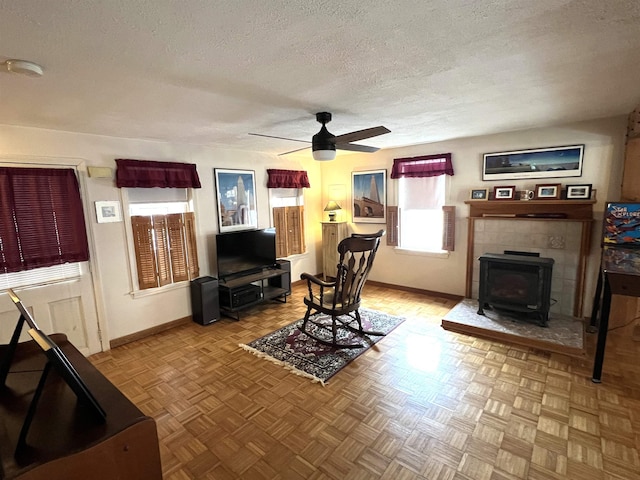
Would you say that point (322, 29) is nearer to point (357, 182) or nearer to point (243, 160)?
point (243, 160)

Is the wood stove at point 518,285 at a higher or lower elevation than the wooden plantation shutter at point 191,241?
lower

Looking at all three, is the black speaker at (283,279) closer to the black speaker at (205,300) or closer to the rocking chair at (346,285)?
the black speaker at (205,300)

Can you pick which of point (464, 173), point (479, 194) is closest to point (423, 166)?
point (464, 173)

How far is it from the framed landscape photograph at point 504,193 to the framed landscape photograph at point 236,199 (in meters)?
3.28

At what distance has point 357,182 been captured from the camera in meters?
5.29

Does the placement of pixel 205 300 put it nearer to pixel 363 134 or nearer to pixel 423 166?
pixel 363 134

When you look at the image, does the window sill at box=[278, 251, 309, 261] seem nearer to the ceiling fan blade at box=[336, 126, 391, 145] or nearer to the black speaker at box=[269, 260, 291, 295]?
the black speaker at box=[269, 260, 291, 295]

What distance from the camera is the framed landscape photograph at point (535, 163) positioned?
349 centimetres

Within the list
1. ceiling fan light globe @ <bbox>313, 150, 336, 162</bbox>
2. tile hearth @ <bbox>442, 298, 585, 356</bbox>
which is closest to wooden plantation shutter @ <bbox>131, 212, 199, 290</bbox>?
ceiling fan light globe @ <bbox>313, 150, 336, 162</bbox>

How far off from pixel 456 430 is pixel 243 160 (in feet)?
13.0

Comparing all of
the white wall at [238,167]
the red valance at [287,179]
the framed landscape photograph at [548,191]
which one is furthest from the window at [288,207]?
the framed landscape photograph at [548,191]

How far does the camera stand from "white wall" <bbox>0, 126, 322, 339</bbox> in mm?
2871

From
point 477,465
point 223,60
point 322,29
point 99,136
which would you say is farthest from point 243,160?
point 477,465

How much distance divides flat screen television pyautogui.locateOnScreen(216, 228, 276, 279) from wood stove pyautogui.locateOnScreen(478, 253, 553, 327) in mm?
2849
